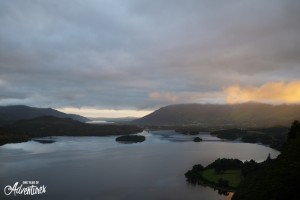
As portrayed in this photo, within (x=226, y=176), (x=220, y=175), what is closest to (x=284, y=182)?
(x=226, y=176)

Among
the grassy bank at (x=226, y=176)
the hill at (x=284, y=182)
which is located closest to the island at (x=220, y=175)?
the grassy bank at (x=226, y=176)

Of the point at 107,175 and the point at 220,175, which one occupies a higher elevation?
the point at 107,175

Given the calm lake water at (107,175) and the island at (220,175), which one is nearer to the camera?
the calm lake water at (107,175)

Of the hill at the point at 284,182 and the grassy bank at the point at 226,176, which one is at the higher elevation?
the hill at the point at 284,182

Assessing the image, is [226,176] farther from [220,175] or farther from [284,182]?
[284,182]

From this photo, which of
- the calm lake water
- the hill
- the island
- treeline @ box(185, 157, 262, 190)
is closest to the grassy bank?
the island

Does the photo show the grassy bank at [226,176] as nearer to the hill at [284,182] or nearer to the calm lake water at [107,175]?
the calm lake water at [107,175]

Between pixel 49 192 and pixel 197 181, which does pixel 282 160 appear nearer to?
pixel 197 181

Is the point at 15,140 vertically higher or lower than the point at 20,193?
higher

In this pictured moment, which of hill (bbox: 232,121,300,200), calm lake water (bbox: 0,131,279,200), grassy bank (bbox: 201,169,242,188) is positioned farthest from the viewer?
grassy bank (bbox: 201,169,242,188)

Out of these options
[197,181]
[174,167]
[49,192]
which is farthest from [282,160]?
[174,167]

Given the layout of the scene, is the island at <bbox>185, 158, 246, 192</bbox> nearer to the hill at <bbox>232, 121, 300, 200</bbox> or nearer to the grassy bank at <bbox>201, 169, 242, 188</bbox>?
the grassy bank at <bbox>201, 169, 242, 188</bbox>
